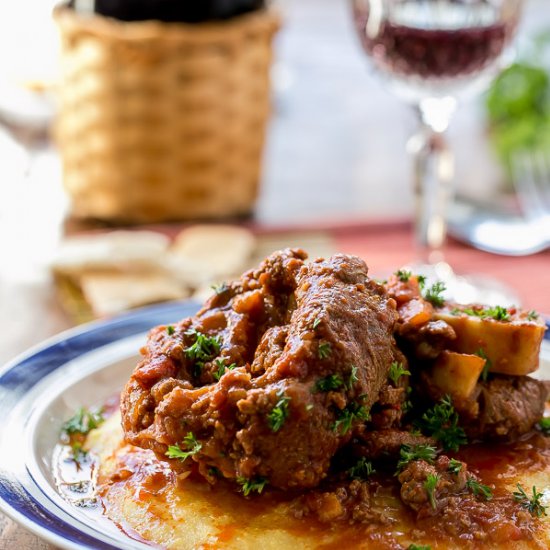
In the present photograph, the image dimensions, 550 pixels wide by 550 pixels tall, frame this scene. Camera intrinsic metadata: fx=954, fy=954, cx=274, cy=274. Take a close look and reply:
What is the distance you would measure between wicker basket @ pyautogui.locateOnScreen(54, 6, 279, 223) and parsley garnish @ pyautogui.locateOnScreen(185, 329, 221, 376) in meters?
3.59

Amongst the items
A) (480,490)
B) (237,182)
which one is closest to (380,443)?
(480,490)

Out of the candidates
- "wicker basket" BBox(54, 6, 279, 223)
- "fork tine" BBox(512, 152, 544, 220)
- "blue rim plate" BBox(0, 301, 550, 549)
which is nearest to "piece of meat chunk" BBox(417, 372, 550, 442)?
"blue rim plate" BBox(0, 301, 550, 549)

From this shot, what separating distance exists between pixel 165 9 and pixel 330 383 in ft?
14.1

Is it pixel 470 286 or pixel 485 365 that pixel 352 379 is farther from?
pixel 470 286

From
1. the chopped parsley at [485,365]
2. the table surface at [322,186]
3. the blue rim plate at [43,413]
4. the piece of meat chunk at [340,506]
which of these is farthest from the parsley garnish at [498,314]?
the table surface at [322,186]

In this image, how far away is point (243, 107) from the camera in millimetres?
6867

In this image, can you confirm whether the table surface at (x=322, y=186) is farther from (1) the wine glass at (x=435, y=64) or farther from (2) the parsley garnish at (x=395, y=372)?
(2) the parsley garnish at (x=395, y=372)

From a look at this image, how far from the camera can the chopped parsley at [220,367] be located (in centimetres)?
309

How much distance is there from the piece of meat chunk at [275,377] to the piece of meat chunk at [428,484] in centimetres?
24

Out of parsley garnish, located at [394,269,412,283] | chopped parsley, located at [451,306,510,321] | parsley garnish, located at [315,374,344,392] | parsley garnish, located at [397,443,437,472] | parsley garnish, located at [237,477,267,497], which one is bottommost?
parsley garnish, located at [237,477,267,497]

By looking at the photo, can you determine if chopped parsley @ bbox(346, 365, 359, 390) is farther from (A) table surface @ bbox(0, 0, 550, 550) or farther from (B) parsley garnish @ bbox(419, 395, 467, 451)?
(A) table surface @ bbox(0, 0, 550, 550)

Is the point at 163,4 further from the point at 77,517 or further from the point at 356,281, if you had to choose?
the point at 77,517

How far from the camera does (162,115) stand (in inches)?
261

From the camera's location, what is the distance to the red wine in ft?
17.6
